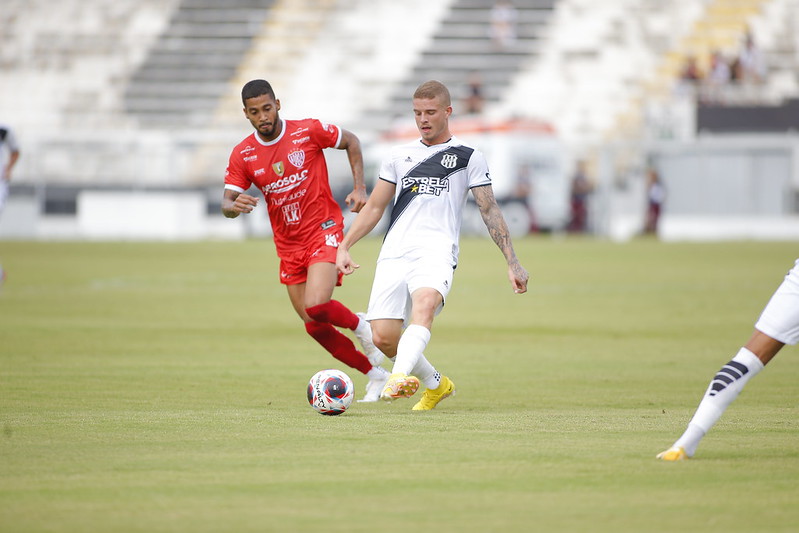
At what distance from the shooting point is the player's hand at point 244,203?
9.59m

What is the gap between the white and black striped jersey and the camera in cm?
932

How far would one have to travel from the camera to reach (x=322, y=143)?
10.4 m

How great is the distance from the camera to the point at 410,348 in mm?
8875

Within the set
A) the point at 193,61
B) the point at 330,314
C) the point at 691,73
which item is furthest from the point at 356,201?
the point at 193,61

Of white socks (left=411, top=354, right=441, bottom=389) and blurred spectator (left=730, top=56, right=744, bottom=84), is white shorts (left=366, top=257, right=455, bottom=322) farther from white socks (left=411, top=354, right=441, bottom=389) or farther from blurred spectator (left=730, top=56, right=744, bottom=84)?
blurred spectator (left=730, top=56, right=744, bottom=84)

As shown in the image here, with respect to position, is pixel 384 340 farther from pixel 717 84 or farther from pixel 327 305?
pixel 717 84

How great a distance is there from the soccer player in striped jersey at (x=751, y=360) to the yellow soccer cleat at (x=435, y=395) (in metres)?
2.56

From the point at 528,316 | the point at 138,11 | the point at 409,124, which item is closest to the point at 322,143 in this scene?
the point at 528,316

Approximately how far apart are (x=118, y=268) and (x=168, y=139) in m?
16.4

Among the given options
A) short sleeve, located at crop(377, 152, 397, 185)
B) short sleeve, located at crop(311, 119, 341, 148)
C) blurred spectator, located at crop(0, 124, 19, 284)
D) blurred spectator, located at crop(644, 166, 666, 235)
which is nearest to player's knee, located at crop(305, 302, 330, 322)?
short sleeve, located at crop(377, 152, 397, 185)

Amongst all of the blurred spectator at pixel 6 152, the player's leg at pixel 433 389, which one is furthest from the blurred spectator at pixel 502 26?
the player's leg at pixel 433 389

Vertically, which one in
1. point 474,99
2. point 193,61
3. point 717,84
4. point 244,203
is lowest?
point 193,61

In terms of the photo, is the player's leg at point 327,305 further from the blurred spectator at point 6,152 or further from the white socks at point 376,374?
the blurred spectator at point 6,152

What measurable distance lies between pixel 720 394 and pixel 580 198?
3472 centimetres
